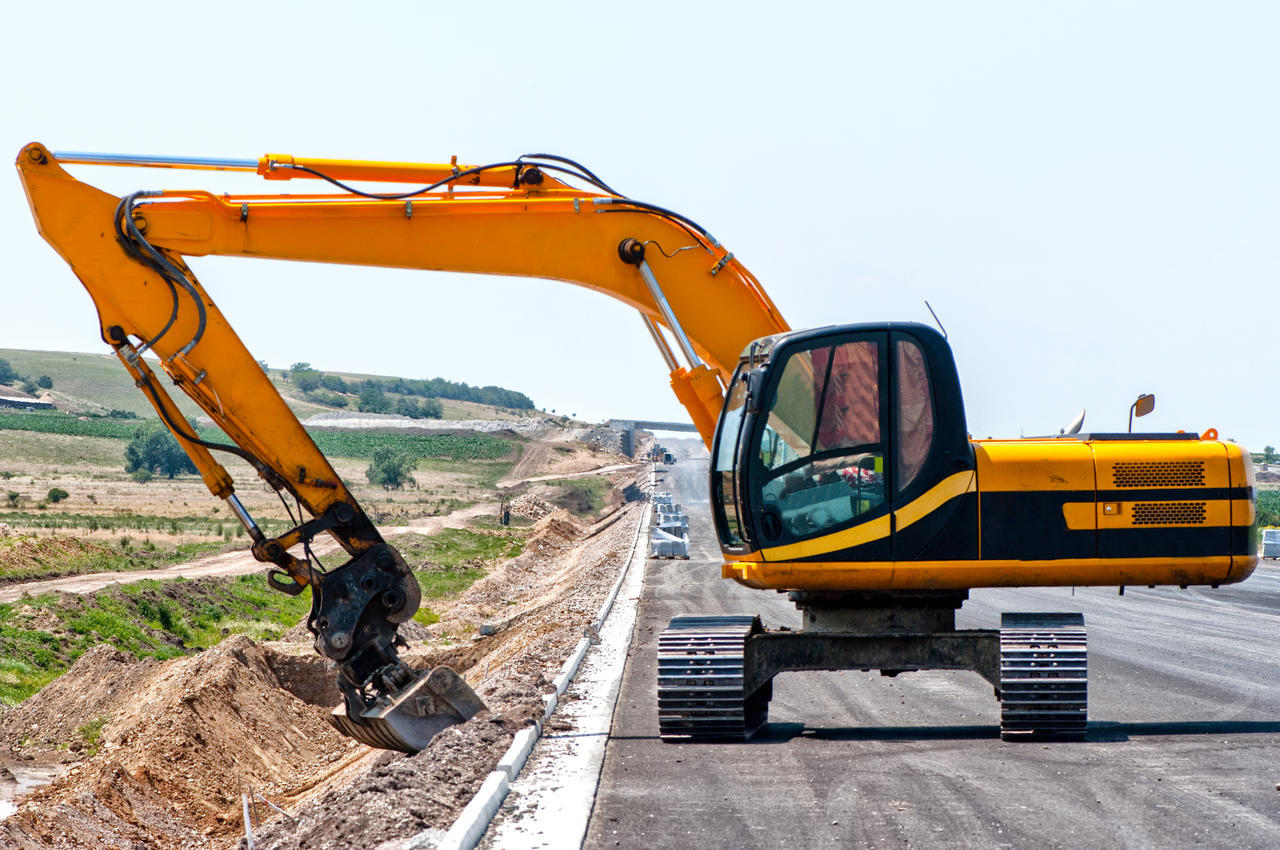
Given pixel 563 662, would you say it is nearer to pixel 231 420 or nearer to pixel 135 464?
pixel 231 420

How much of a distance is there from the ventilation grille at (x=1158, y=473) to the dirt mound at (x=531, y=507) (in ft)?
189

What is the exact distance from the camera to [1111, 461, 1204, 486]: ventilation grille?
9.54 meters

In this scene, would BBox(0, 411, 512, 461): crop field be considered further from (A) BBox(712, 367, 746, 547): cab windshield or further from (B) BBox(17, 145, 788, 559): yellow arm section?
(A) BBox(712, 367, 746, 547): cab windshield

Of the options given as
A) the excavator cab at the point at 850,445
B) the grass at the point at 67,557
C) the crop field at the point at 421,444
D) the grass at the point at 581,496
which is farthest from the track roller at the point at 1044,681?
the crop field at the point at 421,444

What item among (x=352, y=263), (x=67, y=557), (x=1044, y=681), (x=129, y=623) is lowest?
(x=67, y=557)

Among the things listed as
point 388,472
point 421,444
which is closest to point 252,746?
point 388,472

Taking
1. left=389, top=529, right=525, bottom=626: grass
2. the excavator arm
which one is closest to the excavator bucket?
the excavator arm

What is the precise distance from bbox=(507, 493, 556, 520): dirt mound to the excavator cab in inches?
2255

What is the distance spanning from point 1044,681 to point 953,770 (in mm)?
1294

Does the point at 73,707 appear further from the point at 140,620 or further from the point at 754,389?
the point at 754,389

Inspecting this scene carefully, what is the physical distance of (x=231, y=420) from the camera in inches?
399

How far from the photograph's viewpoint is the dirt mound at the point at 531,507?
67562 mm

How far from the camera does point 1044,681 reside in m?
9.18

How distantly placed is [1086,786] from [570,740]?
148 inches
